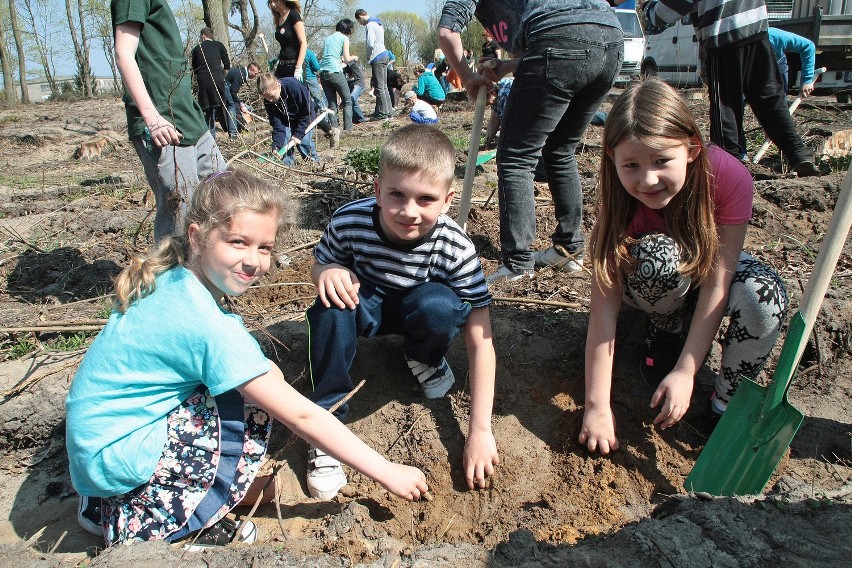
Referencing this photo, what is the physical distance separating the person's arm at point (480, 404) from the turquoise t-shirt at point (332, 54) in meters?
8.11

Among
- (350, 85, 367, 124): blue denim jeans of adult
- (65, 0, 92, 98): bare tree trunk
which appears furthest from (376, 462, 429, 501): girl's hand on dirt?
(65, 0, 92, 98): bare tree trunk

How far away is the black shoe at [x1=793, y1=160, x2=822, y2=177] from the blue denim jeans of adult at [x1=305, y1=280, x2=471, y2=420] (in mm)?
3675

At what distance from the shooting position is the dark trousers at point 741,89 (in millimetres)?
3955

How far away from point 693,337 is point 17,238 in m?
3.98

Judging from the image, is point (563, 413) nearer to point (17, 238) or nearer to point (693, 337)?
point (693, 337)

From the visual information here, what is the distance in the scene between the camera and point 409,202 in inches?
78.5

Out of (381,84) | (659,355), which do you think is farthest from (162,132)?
(381,84)

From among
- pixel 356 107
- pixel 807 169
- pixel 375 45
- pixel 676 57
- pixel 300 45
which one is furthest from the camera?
pixel 676 57

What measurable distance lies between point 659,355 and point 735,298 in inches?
15.5

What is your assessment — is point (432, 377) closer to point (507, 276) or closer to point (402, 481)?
point (402, 481)

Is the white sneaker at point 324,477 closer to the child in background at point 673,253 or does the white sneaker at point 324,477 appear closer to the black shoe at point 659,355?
the child in background at point 673,253

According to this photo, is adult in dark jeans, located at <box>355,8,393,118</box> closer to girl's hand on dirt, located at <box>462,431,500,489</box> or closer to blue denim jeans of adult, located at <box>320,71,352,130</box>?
blue denim jeans of adult, located at <box>320,71,352,130</box>

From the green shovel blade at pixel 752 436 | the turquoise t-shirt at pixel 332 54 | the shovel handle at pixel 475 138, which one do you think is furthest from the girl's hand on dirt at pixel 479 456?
the turquoise t-shirt at pixel 332 54

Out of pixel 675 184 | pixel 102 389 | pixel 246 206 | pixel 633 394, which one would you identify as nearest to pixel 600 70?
pixel 675 184
